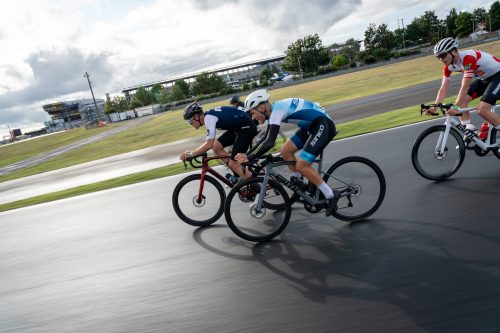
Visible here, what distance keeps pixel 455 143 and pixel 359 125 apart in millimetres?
7044

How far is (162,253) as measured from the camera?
5.06 metres

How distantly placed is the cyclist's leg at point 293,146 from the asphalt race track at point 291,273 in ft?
2.93

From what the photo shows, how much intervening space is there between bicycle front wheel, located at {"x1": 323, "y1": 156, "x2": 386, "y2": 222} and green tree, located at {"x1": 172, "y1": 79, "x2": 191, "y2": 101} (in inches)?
4883

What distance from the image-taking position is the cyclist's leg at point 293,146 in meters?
4.88

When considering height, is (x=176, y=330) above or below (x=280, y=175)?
below

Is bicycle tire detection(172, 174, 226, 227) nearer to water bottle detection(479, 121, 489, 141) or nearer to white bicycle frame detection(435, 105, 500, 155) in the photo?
white bicycle frame detection(435, 105, 500, 155)

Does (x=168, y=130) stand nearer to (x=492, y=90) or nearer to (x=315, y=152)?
(x=492, y=90)

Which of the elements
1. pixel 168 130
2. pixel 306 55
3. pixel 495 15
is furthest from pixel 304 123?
pixel 495 15

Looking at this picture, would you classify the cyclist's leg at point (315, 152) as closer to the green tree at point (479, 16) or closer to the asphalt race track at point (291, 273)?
the asphalt race track at point (291, 273)

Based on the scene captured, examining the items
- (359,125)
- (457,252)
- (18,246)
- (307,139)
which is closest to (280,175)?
(307,139)

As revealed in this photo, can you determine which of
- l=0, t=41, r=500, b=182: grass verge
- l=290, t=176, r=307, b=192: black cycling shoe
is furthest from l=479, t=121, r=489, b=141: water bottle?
l=0, t=41, r=500, b=182: grass verge

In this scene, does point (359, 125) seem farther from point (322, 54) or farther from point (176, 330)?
point (322, 54)

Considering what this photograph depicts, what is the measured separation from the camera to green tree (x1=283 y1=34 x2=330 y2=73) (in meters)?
111

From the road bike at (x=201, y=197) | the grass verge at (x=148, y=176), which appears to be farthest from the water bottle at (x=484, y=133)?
the grass verge at (x=148, y=176)
